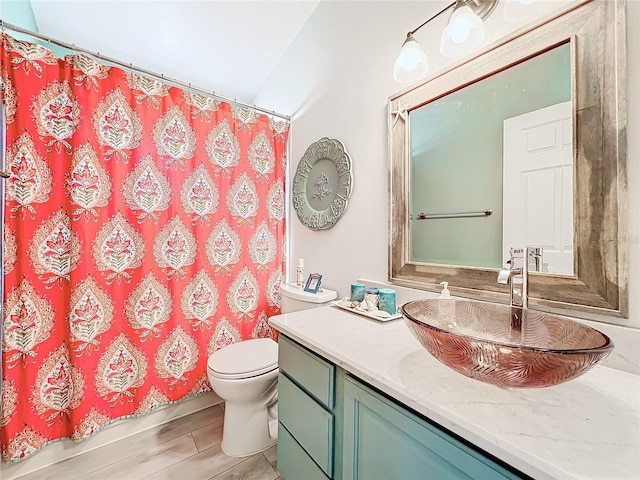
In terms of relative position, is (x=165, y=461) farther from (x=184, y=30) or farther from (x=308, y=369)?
(x=184, y=30)

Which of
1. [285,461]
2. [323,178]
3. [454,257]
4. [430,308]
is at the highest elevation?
[323,178]

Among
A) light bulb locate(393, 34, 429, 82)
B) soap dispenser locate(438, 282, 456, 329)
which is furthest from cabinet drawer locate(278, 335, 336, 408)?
light bulb locate(393, 34, 429, 82)

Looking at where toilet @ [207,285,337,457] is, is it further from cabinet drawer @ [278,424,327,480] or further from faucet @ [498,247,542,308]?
faucet @ [498,247,542,308]

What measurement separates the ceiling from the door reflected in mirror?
1.35m

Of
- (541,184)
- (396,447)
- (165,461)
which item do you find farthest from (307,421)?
(541,184)

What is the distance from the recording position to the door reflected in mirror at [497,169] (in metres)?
0.80

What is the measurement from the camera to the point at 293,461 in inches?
40.6

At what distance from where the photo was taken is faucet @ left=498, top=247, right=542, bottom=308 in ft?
2.50

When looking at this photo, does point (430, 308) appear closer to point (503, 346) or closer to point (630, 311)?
point (503, 346)

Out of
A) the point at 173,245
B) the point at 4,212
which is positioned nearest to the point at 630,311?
the point at 173,245

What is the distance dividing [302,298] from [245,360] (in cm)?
45

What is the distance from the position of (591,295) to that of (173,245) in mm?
1869

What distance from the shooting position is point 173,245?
1586 mm

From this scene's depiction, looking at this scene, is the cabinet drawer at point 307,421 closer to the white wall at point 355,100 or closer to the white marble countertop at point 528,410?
the white marble countertop at point 528,410
